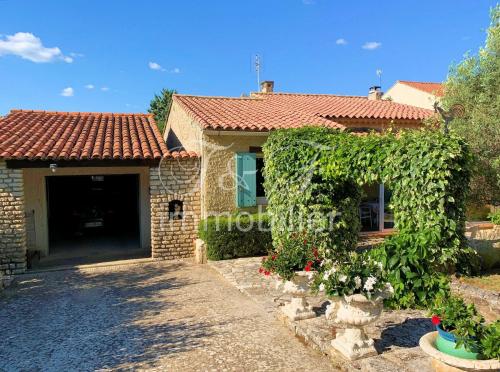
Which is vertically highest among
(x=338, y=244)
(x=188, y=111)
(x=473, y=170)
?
(x=188, y=111)

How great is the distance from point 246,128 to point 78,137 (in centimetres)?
525

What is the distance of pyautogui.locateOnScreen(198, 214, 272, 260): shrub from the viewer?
33.7 ft

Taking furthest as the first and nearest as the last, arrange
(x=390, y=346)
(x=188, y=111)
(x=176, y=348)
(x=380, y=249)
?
(x=188, y=111) → (x=380, y=249) → (x=176, y=348) → (x=390, y=346)

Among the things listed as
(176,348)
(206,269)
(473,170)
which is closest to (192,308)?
(176,348)

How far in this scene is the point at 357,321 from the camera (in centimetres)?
443

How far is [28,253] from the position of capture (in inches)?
409

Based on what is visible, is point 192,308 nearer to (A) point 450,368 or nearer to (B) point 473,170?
(A) point 450,368

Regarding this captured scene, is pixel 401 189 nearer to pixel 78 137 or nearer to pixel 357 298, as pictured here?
pixel 357 298

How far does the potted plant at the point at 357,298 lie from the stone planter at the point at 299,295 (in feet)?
3.19

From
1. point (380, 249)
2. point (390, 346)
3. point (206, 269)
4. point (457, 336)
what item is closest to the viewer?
point (457, 336)

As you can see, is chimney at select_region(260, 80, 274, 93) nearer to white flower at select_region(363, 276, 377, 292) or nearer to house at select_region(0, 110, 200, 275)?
house at select_region(0, 110, 200, 275)

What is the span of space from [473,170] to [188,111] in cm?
852

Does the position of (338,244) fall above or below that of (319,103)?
below

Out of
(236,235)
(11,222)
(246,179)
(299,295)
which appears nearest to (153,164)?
(246,179)
